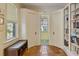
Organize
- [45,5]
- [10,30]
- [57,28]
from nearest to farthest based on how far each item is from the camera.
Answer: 1. [45,5]
2. [10,30]
3. [57,28]

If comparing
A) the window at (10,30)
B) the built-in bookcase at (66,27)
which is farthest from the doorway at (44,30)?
the window at (10,30)

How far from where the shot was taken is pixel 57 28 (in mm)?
1685

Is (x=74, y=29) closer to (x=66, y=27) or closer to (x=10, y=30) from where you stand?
(x=66, y=27)

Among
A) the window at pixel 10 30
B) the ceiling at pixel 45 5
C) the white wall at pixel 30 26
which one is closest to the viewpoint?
the ceiling at pixel 45 5

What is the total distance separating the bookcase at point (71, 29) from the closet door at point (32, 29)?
0.40m

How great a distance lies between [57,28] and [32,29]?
1.19 feet

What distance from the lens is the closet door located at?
5.52 feet

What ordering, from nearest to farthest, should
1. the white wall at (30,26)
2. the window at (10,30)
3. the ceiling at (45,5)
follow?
the ceiling at (45,5), the window at (10,30), the white wall at (30,26)

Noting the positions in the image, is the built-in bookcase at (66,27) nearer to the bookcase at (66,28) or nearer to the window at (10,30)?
the bookcase at (66,28)

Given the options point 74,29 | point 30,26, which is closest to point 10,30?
point 30,26

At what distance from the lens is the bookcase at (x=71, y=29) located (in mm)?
1626

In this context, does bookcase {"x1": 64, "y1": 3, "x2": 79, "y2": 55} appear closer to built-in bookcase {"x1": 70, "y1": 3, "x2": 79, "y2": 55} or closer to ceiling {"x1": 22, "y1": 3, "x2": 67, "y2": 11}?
built-in bookcase {"x1": 70, "y1": 3, "x2": 79, "y2": 55}

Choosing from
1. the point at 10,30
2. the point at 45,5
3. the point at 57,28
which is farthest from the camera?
the point at 57,28

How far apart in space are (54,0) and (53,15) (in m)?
0.93
